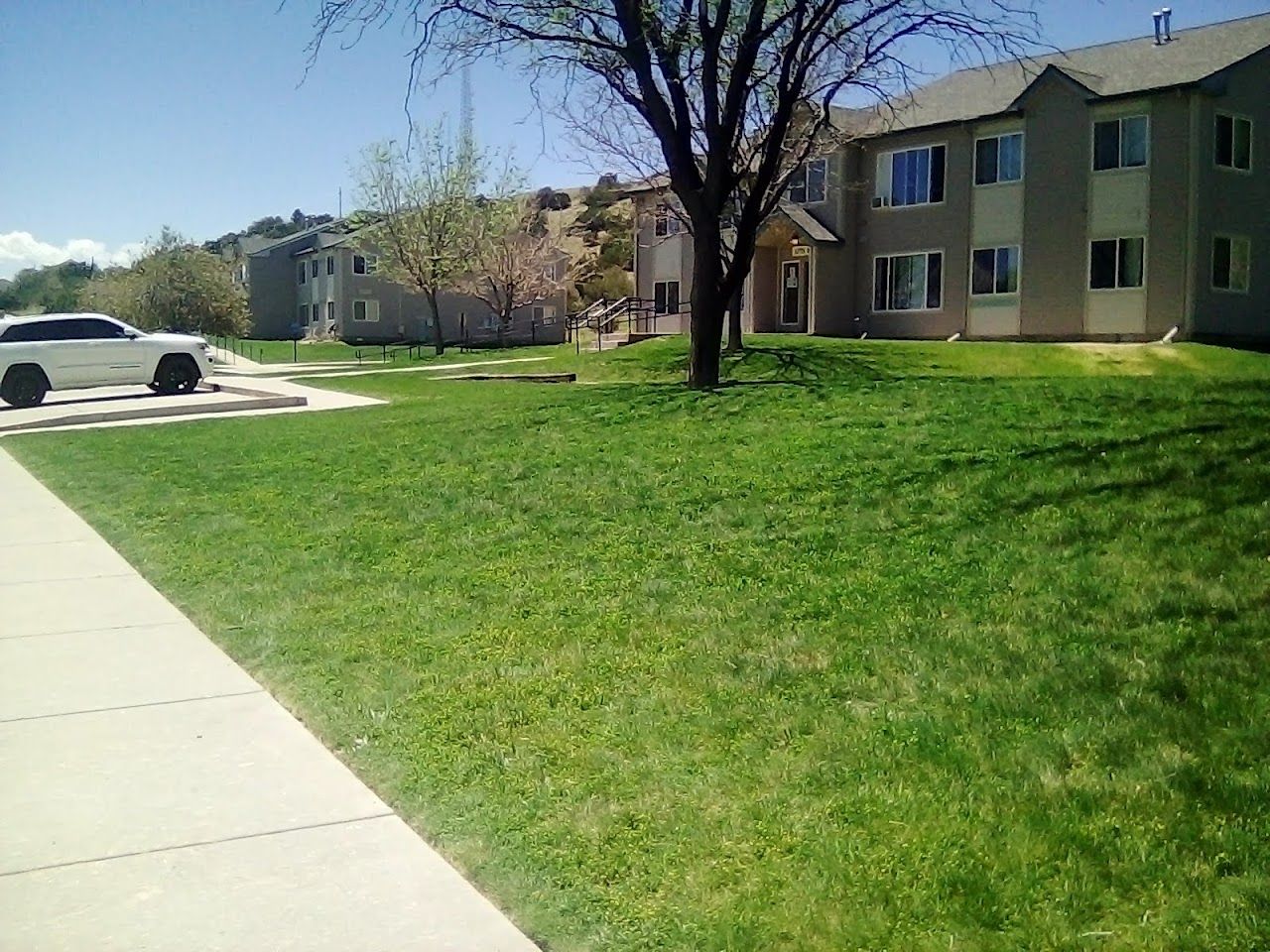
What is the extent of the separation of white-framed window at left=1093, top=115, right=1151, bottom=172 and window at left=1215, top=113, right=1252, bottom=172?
63.2 inches

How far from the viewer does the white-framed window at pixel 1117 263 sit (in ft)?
99.7

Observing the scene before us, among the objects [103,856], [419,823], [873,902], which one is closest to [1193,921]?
[873,902]

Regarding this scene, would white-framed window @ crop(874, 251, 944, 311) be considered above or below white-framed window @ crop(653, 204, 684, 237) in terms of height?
below

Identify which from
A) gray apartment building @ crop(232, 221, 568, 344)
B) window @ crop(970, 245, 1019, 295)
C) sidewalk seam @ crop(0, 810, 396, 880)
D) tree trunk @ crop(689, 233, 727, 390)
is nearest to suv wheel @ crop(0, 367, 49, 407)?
tree trunk @ crop(689, 233, 727, 390)

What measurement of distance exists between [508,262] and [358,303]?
50.2 feet

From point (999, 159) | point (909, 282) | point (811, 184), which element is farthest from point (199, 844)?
point (811, 184)

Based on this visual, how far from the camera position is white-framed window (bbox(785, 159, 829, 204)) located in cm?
3788

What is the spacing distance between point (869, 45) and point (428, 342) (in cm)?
4813

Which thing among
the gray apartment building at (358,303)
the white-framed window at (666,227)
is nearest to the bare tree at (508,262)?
the gray apartment building at (358,303)

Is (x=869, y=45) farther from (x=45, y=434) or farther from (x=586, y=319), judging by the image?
(x=586, y=319)

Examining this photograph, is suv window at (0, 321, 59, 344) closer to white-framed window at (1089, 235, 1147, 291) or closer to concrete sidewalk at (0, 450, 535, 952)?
concrete sidewalk at (0, 450, 535, 952)

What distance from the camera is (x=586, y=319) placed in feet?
158

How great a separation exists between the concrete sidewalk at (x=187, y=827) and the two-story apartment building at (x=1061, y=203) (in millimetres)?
25509

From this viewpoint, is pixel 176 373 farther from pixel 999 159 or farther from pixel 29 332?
pixel 999 159
